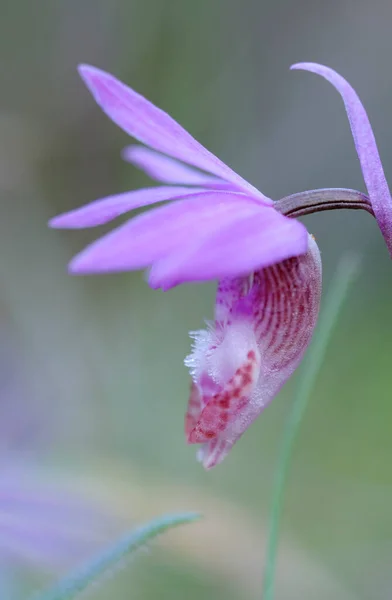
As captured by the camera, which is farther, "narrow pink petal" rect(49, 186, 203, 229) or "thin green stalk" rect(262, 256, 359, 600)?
"thin green stalk" rect(262, 256, 359, 600)

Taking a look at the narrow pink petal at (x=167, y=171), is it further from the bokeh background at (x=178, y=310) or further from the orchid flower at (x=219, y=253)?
the bokeh background at (x=178, y=310)


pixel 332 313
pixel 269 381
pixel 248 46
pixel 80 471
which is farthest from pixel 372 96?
pixel 269 381

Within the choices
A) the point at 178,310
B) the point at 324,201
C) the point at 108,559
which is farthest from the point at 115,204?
the point at 178,310

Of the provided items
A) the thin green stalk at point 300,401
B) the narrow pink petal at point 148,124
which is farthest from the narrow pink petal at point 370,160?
the thin green stalk at point 300,401

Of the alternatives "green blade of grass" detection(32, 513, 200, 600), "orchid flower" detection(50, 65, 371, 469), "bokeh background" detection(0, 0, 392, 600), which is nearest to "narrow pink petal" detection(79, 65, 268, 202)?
"orchid flower" detection(50, 65, 371, 469)

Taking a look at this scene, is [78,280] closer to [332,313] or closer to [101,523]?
[101,523]

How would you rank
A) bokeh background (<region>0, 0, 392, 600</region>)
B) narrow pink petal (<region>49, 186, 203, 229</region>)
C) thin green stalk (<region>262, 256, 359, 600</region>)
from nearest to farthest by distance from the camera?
1. narrow pink petal (<region>49, 186, 203, 229</region>)
2. thin green stalk (<region>262, 256, 359, 600</region>)
3. bokeh background (<region>0, 0, 392, 600</region>)

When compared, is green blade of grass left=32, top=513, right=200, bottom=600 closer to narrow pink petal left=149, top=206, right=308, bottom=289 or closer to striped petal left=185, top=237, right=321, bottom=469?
striped petal left=185, top=237, right=321, bottom=469
